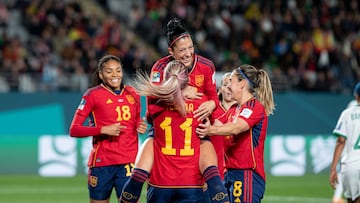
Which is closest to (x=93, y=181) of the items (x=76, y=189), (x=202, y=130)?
(x=202, y=130)

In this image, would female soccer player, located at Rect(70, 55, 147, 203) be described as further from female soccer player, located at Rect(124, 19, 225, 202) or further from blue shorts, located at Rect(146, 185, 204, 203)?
blue shorts, located at Rect(146, 185, 204, 203)

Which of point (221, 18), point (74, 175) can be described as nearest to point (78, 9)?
point (221, 18)

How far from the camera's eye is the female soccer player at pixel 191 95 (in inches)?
307

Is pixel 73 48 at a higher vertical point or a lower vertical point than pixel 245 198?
higher

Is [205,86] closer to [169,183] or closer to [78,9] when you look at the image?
[169,183]

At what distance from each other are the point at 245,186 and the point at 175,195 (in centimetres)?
88

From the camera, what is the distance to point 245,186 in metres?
8.39

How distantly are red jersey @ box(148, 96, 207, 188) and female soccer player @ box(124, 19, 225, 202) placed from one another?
0.08 m

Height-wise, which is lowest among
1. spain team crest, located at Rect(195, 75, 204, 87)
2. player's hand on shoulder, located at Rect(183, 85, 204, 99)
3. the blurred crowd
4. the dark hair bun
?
player's hand on shoulder, located at Rect(183, 85, 204, 99)

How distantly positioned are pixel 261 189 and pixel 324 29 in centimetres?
1862

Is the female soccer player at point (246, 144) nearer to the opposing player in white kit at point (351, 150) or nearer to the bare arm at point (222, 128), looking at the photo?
the bare arm at point (222, 128)

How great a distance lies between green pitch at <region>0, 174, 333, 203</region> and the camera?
15539 mm

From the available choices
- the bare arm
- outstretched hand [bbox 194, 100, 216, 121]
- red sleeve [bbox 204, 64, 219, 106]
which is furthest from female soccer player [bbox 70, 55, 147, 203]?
outstretched hand [bbox 194, 100, 216, 121]

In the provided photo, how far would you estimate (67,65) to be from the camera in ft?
71.9
